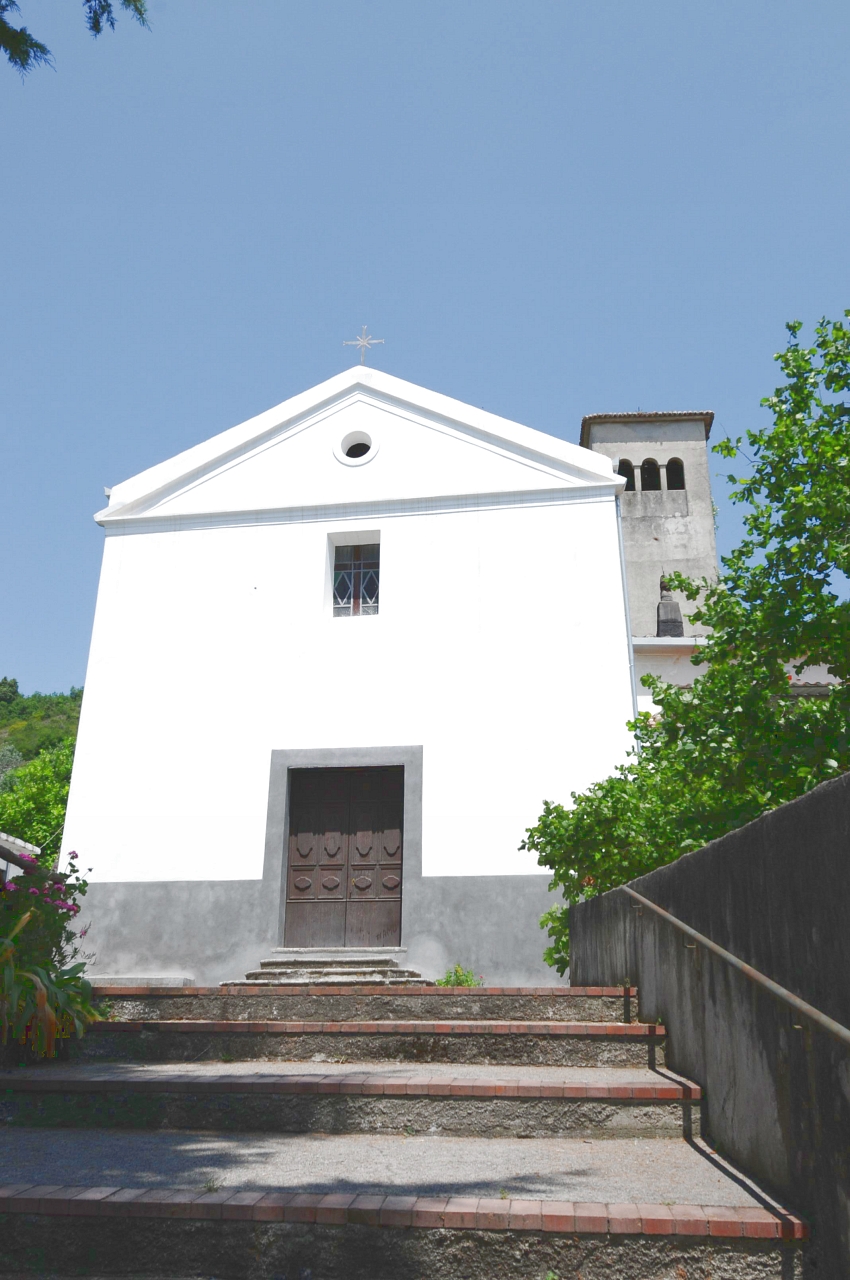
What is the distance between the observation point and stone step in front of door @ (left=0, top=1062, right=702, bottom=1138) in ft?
13.3

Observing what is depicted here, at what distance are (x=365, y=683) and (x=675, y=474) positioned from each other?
1818 cm

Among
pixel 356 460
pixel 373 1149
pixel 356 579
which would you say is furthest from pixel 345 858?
pixel 373 1149

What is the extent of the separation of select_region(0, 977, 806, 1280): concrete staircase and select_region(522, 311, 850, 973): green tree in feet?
5.90

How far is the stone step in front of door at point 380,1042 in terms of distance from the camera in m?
4.84

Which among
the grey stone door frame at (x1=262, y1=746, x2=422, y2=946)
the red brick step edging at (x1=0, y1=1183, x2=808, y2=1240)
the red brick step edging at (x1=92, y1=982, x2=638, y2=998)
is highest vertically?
the grey stone door frame at (x1=262, y1=746, x2=422, y2=946)

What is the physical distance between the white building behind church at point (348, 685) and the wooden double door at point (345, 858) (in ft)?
0.08

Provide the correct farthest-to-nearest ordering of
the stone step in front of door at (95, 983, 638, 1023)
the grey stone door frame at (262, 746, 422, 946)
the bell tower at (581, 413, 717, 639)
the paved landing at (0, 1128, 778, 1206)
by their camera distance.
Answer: the bell tower at (581, 413, 717, 639) < the grey stone door frame at (262, 746, 422, 946) < the stone step in front of door at (95, 983, 638, 1023) < the paved landing at (0, 1128, 778, 1206)

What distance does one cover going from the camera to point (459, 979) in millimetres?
9570

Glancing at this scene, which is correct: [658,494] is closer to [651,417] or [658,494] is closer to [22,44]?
[651,417]

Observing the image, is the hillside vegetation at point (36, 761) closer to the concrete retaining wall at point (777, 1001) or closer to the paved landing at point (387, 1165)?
the paved landing at point (387, 1165)

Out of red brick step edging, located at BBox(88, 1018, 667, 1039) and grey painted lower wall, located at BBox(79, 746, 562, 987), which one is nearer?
red brick step edging, located at BBox(88, 1018, 667, 1039)

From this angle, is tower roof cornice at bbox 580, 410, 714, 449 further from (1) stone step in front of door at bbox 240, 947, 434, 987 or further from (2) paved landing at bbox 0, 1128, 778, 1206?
(2) paved landing at bbox 0, 1128, 778, 1206

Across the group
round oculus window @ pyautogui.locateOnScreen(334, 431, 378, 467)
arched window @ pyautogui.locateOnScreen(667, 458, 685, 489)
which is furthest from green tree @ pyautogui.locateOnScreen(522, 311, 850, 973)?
arched window @ pyautogui.locateOnScreen(667, 458, 685, 489)

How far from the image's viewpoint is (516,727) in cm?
1053
